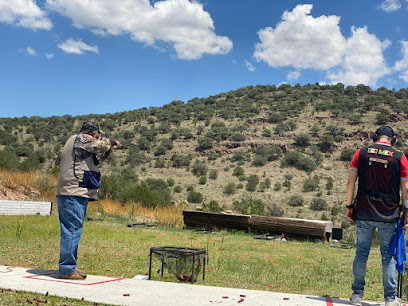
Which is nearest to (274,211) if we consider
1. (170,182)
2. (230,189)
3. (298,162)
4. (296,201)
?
(296,201)

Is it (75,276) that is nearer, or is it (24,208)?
(75,276)

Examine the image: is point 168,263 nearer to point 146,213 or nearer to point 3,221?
point 3,221

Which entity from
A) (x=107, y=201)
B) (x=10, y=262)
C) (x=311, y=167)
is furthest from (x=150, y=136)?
(x=10, y=262)

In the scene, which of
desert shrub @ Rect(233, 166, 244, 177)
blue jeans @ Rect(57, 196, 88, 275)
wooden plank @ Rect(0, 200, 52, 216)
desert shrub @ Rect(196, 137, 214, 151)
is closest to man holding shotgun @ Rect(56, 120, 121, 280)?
blue jeans @ Rect(57, 196, 88, 275)

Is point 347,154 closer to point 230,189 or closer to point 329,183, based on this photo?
point 329,183

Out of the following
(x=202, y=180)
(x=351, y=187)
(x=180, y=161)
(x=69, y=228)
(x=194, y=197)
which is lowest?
(x=194, y=197)

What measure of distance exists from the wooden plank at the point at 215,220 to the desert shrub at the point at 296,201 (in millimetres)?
19454

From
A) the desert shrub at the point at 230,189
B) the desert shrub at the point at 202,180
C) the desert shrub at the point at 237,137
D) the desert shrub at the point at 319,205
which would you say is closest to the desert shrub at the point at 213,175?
the desert shrub at the point at 202,180

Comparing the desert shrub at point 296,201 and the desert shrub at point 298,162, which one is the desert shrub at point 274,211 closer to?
the desert shrub at point 296,201

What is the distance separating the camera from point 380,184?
16.2 feet

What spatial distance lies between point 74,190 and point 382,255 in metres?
3.58

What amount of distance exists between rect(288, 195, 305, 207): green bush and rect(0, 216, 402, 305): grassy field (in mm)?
20763

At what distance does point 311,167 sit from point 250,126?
12.8 meters

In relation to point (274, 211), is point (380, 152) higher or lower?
higher
